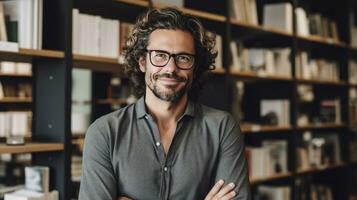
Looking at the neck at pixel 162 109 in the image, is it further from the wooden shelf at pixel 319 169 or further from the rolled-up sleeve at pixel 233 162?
the wooden shelf at pixel 319 169

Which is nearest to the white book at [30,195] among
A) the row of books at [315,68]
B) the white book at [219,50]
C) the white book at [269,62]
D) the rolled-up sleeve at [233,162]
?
the rolled-up sleeve at [233,162]

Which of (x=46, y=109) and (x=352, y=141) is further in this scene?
(x=352, y=141)

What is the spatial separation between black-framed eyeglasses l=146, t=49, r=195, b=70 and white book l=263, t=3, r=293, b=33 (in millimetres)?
2329

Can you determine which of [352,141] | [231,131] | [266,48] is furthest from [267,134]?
[231,131]

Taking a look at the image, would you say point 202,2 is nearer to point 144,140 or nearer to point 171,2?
point 171,2

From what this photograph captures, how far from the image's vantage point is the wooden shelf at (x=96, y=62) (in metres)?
2.37

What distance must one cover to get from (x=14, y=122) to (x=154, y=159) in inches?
143

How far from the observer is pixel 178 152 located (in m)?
1.78

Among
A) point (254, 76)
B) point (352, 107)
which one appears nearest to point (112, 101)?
point (254, 76)

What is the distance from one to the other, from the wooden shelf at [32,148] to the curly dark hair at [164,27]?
50cm

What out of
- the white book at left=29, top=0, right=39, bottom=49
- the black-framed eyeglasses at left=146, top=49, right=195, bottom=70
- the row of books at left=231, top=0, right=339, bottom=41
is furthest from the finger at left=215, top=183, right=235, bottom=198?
the row of books at left=231, top=0, right=339, bottom=41

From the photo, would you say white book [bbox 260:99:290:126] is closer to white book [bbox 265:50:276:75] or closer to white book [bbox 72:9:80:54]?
Result: white book [bbox 265:50:276:75]

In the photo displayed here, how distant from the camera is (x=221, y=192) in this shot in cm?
171

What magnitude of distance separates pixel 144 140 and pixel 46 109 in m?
0.76
